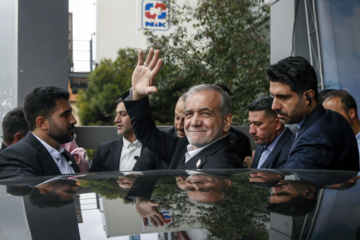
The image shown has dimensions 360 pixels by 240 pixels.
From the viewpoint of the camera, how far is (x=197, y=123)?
2.70 meters

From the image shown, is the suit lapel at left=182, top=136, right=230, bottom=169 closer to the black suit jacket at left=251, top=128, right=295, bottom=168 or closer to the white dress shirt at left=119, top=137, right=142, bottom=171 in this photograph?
the black suit jacket at left=251, top=128, right=295, bottom=168

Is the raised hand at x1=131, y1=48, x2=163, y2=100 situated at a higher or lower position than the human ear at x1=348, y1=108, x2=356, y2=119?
higher

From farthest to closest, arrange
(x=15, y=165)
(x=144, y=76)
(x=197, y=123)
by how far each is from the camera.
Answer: (x=144, y=76) < (x=197, y=123) < (x=15, y=165)

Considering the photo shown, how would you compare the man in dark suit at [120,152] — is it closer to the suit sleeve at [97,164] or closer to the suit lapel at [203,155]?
the suit sleeve at [97,164]

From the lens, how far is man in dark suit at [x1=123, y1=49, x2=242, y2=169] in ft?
8.29

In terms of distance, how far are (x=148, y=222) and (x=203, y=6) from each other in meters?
9.46

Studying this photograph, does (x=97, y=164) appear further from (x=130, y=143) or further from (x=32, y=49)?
(x=32, y=49)

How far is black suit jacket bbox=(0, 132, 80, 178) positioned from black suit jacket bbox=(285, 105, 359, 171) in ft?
5.15

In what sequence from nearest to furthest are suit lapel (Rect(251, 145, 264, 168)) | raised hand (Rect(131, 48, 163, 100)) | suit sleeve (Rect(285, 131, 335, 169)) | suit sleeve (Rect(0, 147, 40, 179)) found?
suit sleeve (Rect(285, 131, 335, 169)) → suit sleeve (Rect(0, 147, 40, 179)) → raised hand (Rect(131, 48, 163, 100)) → suit lapel (Rect(251, 145, 264, 168))

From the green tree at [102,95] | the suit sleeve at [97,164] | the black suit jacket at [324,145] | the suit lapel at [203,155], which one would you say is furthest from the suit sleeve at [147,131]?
the green tree at [102,95]

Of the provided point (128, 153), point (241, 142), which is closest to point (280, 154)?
point (241, 142)

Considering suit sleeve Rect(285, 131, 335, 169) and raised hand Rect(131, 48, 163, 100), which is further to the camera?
raised hand Rect(131, 48, 163, 100)

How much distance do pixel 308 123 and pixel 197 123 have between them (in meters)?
0.69

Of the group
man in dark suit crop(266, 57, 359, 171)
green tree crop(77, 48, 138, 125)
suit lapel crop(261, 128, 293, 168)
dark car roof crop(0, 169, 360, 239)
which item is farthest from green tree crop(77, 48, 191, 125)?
dark car roof crop(0, 169, 360, 239)
